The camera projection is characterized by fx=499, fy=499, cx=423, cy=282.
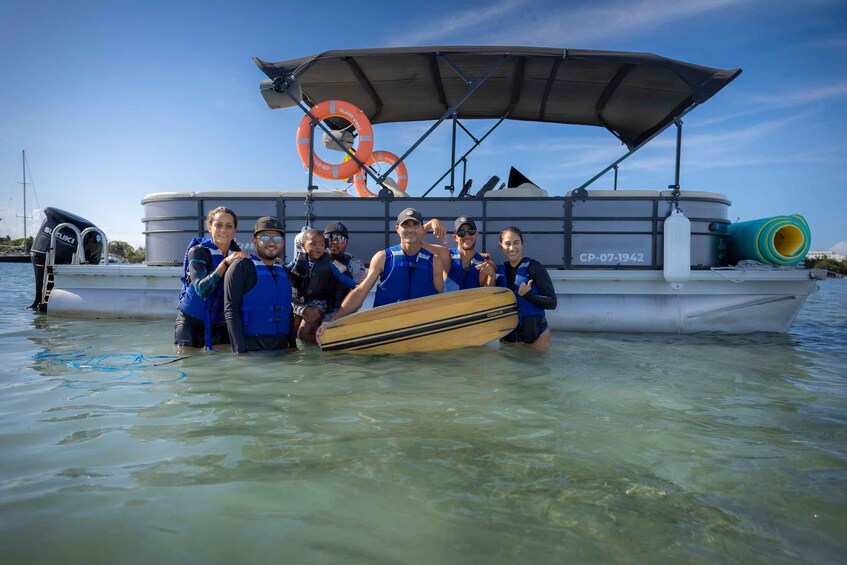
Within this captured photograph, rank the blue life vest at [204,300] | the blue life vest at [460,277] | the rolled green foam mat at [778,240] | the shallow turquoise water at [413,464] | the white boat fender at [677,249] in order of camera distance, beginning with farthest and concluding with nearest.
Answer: the rolled green foam mat at [778,240], the white boat fender at [677,249], the blue life vest at [460,277], the blue life vest at [204,300], the shallow turquoise water at [413,464]

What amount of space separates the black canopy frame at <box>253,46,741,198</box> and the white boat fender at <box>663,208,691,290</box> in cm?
78

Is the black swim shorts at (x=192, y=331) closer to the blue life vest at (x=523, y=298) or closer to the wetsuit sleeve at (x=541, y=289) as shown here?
the blue life vest at (x=523, y=298)

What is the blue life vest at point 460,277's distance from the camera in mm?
5590

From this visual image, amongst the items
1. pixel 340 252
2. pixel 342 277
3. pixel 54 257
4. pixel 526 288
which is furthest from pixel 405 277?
pixel 54 257

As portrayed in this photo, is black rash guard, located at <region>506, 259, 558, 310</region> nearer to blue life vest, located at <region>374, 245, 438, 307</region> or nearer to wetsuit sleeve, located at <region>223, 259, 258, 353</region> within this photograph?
blue life vest, located at <region>374, 245, 438, 307</region>

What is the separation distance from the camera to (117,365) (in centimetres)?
459

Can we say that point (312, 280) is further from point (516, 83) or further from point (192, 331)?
point (516, 83)

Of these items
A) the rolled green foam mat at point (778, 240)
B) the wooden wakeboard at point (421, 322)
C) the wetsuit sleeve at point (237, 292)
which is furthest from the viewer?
the rolled green foam mat at point (778, 240)

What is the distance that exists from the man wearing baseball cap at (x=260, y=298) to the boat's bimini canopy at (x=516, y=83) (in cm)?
340

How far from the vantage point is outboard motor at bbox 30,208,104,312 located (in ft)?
29.1

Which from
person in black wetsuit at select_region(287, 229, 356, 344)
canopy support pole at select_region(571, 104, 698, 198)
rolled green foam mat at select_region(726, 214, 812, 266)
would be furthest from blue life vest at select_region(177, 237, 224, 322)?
rolled green foam mat at select_region(726, 214, 812, 266)

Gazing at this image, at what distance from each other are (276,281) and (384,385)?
5.03 feet

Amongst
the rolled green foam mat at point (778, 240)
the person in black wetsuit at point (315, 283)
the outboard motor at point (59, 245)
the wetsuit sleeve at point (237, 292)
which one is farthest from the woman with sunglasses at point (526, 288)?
the outboard motor at point (59, 245)

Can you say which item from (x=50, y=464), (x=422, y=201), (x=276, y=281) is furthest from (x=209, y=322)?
(x=422, y=201)
